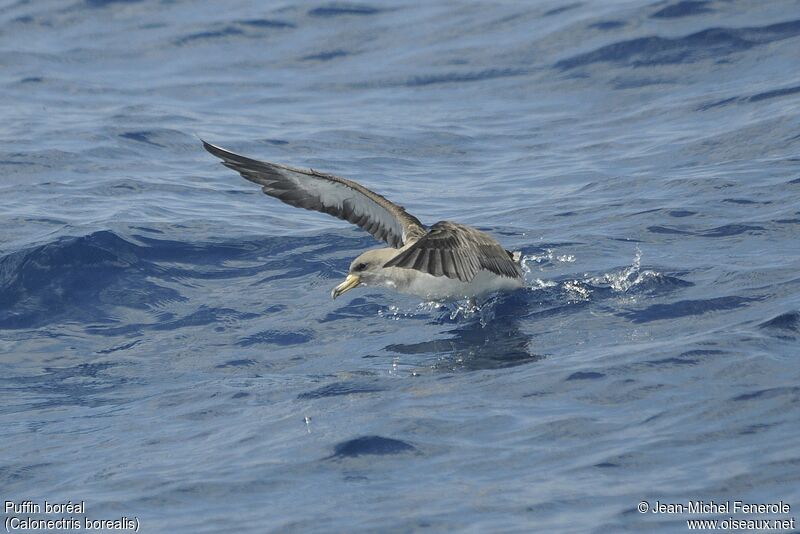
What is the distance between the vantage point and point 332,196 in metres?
11.0

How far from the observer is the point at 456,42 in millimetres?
18531

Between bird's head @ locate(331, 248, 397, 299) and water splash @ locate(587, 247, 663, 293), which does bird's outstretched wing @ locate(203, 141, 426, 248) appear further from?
water splash @ locate(587, 247, 663, 293)

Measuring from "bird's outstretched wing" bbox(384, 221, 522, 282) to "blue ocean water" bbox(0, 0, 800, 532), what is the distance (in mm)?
667

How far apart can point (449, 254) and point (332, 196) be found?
2.44 metres

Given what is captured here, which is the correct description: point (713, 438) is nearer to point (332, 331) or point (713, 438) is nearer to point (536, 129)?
point (332, 331)

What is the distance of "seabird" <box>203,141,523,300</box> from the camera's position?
880 centimetres

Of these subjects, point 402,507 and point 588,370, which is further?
point 588,370

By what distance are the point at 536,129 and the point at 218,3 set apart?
834 centimetres

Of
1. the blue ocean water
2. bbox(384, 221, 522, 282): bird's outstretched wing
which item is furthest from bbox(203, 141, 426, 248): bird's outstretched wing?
bbox(384, 221, 522, 282): bird's outstretched wing

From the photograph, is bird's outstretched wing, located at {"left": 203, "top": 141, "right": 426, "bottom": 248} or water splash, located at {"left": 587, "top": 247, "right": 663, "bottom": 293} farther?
bird's outstretched wing, located at {"left": 203, "top": 141, "right": 426, "bottom": 248}

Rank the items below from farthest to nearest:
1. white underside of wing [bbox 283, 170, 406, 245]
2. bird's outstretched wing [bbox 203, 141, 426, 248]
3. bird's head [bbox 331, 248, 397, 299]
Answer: white underside of wing [bbox 283, 170, 406, 245] → bird's outstretched wing [bbox 203, 141, 426, 248] → bird's head [bbox 331, 248, 397, 299]

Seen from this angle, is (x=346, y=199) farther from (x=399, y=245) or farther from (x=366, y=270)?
(x=366, y=270)

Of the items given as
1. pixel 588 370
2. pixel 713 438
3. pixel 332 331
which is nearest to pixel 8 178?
pixel 332 331

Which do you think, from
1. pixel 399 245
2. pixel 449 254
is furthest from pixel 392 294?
pixel 449 254
